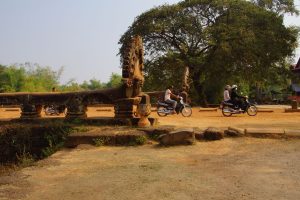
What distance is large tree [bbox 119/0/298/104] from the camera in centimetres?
2628

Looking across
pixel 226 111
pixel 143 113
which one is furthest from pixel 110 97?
pixel 226 111

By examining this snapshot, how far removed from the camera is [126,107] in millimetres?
10914

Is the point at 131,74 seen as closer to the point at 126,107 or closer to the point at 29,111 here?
the point at 126,107

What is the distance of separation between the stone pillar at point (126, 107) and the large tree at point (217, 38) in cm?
1526

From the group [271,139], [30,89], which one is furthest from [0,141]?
[30,89]

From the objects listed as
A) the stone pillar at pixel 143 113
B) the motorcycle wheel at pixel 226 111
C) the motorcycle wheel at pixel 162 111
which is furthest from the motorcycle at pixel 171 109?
the stone pillar at pixel 143 113

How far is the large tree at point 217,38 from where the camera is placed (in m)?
26.3

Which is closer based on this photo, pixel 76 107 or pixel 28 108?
pixel 76 107

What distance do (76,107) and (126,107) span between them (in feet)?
5.40

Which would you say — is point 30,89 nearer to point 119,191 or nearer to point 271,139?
point 271,139

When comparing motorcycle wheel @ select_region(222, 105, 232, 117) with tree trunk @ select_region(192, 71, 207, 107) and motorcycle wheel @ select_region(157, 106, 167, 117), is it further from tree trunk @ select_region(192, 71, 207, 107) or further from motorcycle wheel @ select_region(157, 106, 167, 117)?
tree trunk @ select_region(192, 71, 207, 107)

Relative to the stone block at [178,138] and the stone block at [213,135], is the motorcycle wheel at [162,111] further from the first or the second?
the stone block at [178,138]

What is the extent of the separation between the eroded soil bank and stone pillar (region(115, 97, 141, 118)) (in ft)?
8.30

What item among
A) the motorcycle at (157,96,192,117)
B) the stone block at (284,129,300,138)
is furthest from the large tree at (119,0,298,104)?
the stone block at (284,129,300,138)
